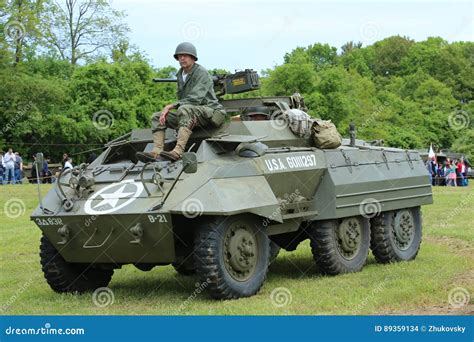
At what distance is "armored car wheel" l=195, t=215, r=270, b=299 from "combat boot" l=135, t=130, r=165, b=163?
1484 millimetres

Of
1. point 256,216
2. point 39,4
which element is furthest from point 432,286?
point 39,4

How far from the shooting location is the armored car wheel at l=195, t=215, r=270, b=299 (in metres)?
10.4

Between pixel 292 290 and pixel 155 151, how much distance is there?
8.10 feet

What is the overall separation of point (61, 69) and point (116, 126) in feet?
26.0

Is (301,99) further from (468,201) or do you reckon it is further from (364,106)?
(364,106)

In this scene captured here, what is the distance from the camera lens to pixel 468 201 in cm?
2695

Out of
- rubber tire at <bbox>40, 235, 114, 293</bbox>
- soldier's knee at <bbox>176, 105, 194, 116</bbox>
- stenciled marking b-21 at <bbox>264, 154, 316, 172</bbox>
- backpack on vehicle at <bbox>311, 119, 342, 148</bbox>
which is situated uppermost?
soldier's knee at <bbox>176, 105, 194, 116</bbox>

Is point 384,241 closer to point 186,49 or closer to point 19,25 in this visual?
point 186,49

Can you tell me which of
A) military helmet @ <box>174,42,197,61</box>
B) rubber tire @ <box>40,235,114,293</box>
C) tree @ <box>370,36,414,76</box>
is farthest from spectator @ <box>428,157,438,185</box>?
tree @ <box>370,36,414,76</box>

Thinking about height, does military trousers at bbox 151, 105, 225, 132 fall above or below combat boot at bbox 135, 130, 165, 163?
above

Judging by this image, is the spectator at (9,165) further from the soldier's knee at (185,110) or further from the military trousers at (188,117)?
the soldier's knee at (185,110)

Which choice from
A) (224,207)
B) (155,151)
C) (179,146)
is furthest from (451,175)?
(224,207)

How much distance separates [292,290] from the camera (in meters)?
11.4

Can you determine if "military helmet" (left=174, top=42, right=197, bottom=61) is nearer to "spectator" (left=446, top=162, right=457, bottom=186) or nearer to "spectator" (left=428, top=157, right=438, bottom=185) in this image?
"spectator" (left=446, top=162, right=457, bottom=186)
